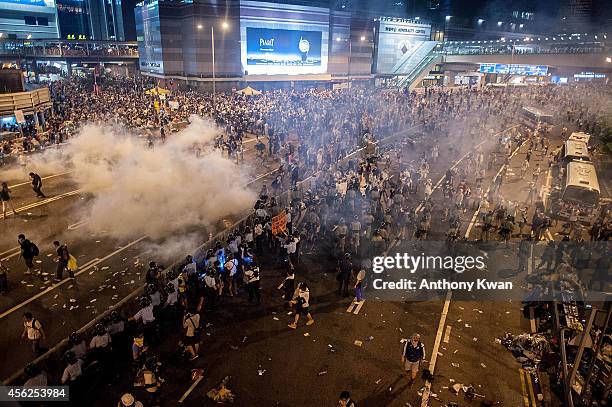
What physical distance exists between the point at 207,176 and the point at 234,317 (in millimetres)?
9604

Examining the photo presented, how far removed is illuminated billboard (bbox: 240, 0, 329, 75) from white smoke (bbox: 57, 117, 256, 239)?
110 feet

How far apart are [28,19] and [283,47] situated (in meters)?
50.4

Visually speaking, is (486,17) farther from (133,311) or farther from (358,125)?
(133,311)

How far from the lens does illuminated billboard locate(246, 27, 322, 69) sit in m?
53.2

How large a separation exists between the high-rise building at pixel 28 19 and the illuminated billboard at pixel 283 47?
43.3 metres

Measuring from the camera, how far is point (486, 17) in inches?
3868

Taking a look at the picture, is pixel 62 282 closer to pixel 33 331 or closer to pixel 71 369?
pixel 33 331

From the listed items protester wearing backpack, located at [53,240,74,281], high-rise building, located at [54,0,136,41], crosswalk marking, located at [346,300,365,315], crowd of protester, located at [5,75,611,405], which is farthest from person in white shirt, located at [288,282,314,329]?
high-rise building, located at [54,0,136,41]

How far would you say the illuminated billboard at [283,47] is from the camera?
175 ft

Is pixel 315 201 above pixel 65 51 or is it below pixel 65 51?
below

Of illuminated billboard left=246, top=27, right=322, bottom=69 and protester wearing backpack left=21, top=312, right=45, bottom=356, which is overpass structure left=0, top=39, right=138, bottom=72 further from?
protester wearing backpack left=21, top=312, right=45, bottom=356

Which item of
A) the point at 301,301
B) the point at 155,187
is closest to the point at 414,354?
the point at 301,301

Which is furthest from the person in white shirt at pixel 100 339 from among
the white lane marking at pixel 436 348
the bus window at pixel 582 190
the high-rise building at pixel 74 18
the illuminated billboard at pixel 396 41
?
the high-rise building at pixel 74 18

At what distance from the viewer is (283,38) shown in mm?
55406
